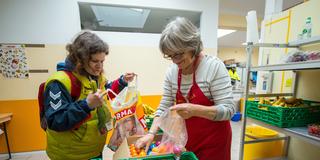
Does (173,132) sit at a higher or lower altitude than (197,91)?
lower

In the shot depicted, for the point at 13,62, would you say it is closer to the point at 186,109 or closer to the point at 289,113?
the point at 186,109

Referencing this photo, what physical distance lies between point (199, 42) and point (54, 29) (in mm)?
2169

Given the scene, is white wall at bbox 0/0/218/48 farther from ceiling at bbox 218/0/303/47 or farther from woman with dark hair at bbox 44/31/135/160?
ceiling at bbox 218/0/303/47

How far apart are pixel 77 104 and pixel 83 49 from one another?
0.96 feet

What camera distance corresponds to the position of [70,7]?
2.14m

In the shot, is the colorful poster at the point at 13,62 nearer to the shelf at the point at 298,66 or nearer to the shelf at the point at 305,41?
the shelf at the point at 298,66

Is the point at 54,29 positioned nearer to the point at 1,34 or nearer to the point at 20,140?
the point at 1,34

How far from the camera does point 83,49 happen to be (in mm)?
847

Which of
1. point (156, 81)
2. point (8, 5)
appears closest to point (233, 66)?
point (156, 81)

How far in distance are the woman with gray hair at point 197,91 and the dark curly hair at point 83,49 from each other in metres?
0.37

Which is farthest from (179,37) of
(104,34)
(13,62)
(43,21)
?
(13,62)

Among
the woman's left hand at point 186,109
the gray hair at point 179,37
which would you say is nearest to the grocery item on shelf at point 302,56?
the gray hair at point 179,37

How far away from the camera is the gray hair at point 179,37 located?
73 centimetres

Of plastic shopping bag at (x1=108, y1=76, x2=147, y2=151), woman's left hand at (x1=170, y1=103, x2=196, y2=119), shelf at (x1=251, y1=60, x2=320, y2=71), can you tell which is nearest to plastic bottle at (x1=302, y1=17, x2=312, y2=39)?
shelf at (x1=251, y1=60, x2=320, y2=71)
